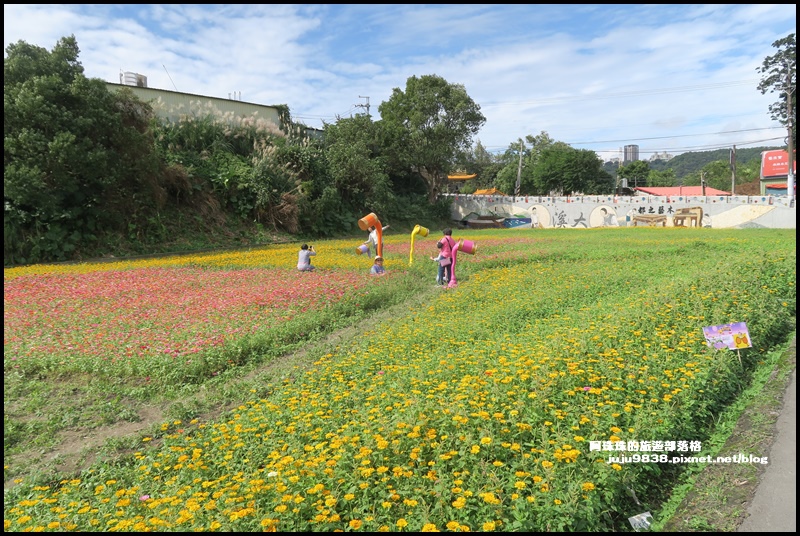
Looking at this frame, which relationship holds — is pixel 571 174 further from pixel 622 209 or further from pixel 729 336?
pixel 729 336

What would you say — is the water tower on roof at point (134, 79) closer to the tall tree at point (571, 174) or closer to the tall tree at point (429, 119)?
the tall tree at point (429, 119)

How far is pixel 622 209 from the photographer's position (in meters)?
39.0

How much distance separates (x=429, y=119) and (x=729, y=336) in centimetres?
3344

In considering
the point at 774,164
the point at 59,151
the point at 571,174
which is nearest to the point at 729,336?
the point at 59,151

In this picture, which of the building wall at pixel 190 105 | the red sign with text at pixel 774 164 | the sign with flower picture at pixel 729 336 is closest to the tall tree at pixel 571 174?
the red sign with text at pixel 774 164

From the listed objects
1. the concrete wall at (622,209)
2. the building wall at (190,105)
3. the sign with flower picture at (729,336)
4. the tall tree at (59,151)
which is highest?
the building wall at (190,105)

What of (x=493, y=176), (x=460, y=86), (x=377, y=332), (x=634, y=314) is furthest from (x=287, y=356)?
(x=493, y=176)

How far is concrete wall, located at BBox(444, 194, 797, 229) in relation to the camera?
33.5m

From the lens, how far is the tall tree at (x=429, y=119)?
36969 millimetres

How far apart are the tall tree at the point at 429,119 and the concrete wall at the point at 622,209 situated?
729 centimetres

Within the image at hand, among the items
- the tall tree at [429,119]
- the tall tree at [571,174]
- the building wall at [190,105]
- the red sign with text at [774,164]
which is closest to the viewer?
the building wall at [190,105]

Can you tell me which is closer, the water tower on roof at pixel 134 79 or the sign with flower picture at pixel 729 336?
the sign with flower picture at pixel 729 336

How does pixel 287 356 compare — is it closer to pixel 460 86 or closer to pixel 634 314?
pixel 634 314

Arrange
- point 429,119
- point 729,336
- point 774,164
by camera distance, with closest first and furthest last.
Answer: point 729,336 → point 429,119 → point 774,164
